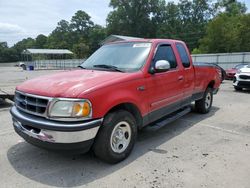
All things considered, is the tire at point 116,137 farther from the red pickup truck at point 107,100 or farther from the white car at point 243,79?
the white car at point 243,79

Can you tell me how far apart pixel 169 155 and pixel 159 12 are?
72225mm

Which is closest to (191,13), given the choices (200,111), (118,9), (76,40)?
(118,9)

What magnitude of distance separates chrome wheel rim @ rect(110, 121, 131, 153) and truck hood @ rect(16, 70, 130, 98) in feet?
2.41

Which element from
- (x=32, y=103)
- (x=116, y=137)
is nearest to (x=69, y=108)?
(x=32, y=103)

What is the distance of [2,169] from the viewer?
362cm

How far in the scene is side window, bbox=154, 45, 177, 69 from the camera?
15.3ft

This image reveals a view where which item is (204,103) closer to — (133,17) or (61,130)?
(61,130)

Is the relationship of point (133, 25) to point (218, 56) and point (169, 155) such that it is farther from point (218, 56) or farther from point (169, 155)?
point (169, 155)

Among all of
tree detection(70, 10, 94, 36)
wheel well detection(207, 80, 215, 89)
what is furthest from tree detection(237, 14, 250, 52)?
tree detection(70, 10, 94, 36)

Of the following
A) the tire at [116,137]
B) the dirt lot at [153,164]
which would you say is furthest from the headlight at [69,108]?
the dirt lot at [153,164]

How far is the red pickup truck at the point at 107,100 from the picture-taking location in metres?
3.22

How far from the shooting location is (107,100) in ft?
11.4

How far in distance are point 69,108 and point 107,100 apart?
22.2 inches

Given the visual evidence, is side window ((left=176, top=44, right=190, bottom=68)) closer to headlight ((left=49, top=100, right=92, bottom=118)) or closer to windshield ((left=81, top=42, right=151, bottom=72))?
windshield ((left=81, top=42, right=151, bottom=72))
